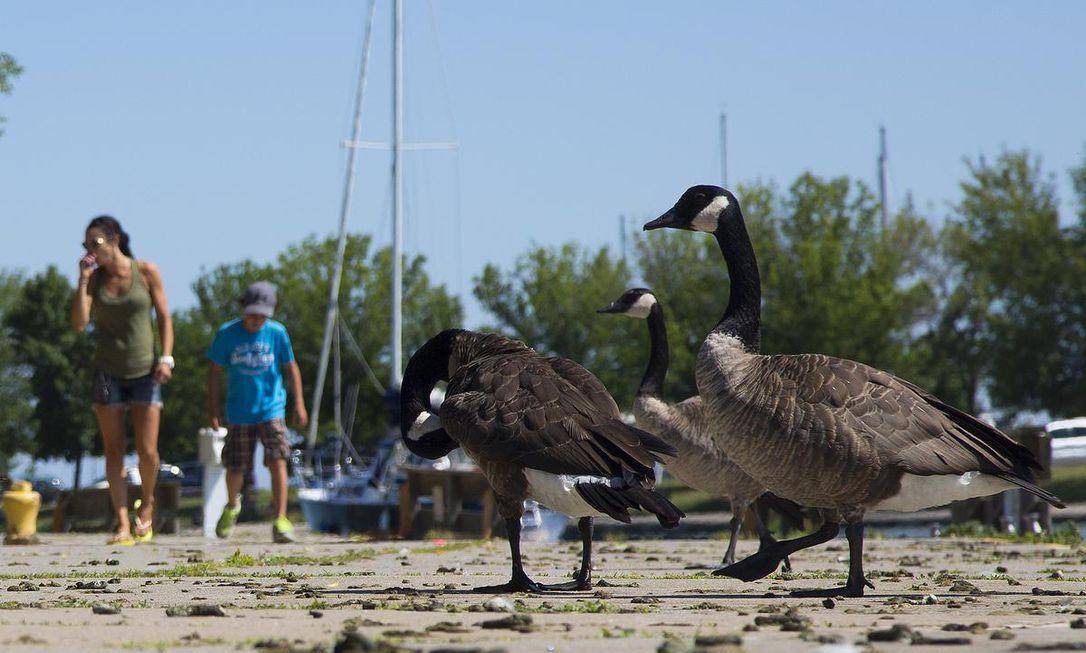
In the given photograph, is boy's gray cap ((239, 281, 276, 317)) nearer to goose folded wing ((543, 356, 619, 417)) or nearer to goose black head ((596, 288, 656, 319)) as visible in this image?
goose black head ((596, 288, 656, 319))

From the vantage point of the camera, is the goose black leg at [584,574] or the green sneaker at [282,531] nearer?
the goose black leg at [584,574]

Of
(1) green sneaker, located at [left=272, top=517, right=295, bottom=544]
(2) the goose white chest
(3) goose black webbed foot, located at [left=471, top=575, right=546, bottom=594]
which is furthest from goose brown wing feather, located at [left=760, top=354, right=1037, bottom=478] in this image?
(1) green sneaker, located at [left=272, top=517, right=295, bottom=544]

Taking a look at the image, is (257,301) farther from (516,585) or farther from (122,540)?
Answer: (516,585)

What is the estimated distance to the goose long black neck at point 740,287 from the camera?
823 centimetres

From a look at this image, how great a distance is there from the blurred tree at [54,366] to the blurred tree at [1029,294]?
35402 millimetres

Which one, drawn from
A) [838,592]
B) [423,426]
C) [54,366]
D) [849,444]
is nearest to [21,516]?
[423,426]

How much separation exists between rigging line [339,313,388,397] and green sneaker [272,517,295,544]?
45.5 m

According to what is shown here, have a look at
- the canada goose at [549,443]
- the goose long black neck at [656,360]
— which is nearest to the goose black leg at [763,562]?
the canada goose at [549,443]

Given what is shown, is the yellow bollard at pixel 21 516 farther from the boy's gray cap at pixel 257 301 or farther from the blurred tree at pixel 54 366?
the blurred tree at pixel 54 366

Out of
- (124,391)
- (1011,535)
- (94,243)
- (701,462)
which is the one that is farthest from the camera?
(1011,535)

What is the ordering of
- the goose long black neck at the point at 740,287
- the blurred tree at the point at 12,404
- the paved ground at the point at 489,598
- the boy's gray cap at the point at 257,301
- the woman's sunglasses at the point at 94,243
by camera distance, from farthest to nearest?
the blurred tree at the point at 12,404 < the boy's gray cap at the point at 257,301 < the woman's sunglasses at the point at 94,243 < the goose long black neck at the point at 740,287 < the paved ground at the point at 489,598

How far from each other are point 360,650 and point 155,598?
2.86 meters

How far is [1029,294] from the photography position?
47.8 metres

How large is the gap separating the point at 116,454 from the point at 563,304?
173 ft
